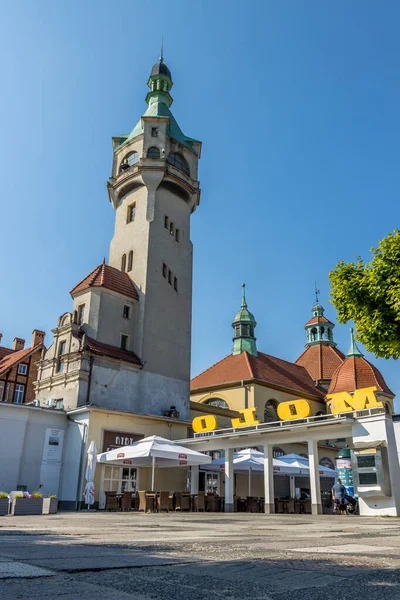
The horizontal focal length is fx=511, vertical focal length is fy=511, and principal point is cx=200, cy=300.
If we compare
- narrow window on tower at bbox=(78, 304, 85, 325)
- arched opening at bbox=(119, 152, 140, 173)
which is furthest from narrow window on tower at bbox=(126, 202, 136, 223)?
narrow window on tower at bbox=(78, 304, 85, 325)

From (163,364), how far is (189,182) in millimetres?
14831

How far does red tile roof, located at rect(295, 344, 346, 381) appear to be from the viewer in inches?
2196

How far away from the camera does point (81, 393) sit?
93.8 ft

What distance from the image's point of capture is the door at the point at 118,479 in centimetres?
2652

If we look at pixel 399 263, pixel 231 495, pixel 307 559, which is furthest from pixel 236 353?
pixel 307 559

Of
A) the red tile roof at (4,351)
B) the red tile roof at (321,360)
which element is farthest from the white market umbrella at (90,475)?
the red tile roof at (321,360)

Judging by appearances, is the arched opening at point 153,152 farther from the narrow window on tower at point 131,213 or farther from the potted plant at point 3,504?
the potted plant at point 3,504

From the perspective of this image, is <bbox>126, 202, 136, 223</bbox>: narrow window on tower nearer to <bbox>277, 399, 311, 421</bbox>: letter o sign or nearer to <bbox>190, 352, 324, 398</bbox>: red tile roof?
<bbox>190, 352, 324, 398</bbox>: red tile roof

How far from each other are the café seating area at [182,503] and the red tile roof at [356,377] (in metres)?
25.1

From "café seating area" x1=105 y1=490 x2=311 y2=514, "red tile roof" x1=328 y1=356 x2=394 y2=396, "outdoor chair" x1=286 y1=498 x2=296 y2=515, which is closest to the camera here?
"café seating area" x1=105 y1=490 x2=311 y2=514

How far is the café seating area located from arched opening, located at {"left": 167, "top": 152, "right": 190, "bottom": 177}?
24895mm

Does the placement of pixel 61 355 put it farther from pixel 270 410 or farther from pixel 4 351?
pixel 4 351

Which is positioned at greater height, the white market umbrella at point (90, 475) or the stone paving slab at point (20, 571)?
the white market umbrella at point (90, 475)

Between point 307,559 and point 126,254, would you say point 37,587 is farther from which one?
point 126,254
